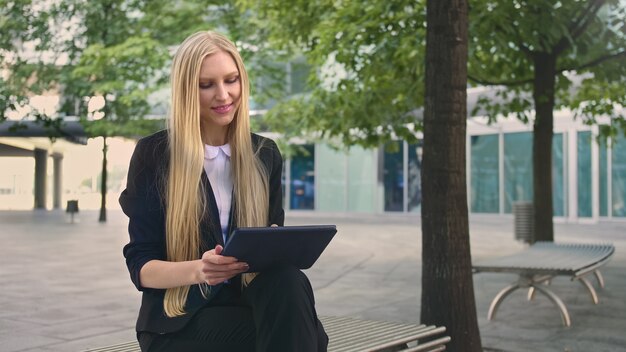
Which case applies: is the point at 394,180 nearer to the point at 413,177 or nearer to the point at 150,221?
the point at 413,177

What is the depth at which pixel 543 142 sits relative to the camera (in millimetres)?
10516

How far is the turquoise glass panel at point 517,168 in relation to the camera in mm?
29438

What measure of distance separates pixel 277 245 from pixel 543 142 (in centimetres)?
858

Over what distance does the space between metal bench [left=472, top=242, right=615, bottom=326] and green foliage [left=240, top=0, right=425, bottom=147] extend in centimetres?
260

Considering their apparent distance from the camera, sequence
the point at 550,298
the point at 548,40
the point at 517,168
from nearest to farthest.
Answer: the point at 550,298, the point at 548,40, the point at 517,168

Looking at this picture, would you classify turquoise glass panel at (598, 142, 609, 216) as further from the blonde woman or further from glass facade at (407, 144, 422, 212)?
the blonde woman

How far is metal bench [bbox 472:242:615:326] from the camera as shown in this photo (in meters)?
6.73

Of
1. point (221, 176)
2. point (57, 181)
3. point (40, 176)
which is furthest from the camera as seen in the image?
point (57, 181)

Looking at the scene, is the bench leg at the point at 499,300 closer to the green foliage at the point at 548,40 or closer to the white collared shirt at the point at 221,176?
the green foliage at the point at 548,40

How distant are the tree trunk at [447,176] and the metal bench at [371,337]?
61 cm

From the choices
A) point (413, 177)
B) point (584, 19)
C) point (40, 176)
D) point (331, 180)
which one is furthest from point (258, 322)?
point (40, 176)

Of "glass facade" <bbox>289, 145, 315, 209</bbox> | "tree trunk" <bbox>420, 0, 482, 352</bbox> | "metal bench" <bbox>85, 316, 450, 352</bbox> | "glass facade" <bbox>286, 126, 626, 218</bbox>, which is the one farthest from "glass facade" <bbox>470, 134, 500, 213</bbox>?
"metal bench" <bbox>85, 316, 450, 352</bbox>

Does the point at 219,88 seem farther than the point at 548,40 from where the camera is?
No

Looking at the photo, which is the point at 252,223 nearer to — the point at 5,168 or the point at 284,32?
the point at 284,32
